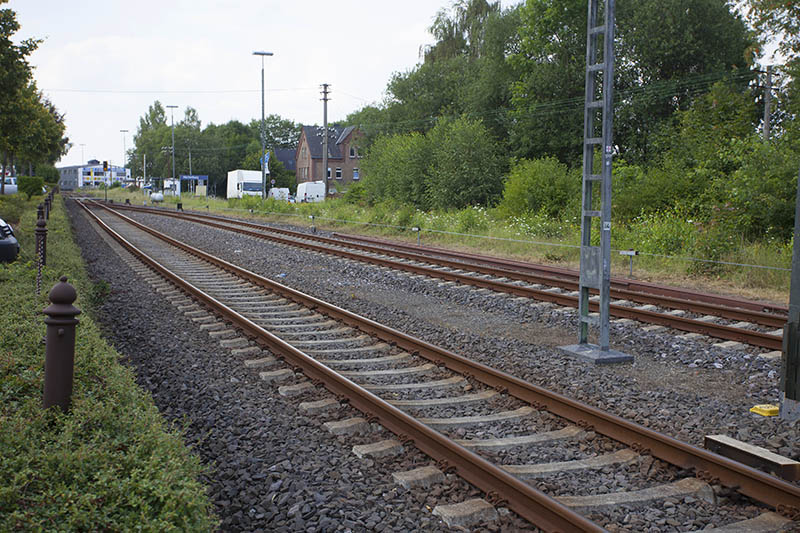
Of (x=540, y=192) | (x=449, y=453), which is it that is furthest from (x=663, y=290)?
(x=540, y=192)

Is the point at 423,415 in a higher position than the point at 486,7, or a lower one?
lower

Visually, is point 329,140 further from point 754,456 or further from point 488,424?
point 754,456

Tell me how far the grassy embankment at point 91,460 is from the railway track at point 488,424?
1.75 m

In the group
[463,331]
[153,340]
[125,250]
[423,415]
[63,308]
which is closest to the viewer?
[63,308]

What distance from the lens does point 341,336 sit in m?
9.45

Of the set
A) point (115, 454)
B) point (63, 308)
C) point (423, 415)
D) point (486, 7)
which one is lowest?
point (423, 415)

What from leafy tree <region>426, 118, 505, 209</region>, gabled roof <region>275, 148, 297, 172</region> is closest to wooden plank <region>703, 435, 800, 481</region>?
leafy tree <region>426, 118, 505, 209</region>

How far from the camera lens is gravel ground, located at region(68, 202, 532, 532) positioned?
4262 mm

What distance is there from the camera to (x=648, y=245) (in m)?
17.9

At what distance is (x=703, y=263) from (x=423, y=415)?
37.8ft

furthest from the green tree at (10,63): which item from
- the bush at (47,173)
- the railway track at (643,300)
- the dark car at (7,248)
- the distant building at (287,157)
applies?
the distant building at (287,157)

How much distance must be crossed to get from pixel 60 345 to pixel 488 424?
351cm

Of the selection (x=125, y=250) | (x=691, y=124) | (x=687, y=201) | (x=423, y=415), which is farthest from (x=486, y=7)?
(x=423, y=415)

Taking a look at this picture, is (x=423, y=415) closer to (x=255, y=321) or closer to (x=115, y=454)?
(x=115, y=454)
